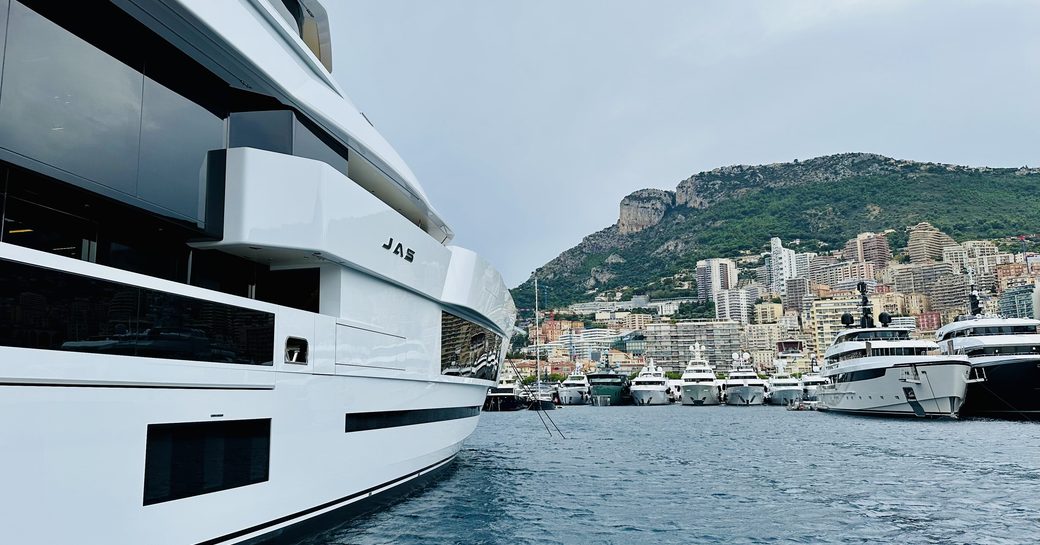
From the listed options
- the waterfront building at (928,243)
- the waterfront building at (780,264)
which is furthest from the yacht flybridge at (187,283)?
the waterfront building at (780,264)

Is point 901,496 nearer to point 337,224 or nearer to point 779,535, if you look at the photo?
point 779,535

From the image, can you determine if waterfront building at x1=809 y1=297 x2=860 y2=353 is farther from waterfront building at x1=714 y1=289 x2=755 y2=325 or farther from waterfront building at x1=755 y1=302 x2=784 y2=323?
waterfront building at x1=714 y1=289 x2=755 y2=325

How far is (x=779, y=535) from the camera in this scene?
27.5 feet

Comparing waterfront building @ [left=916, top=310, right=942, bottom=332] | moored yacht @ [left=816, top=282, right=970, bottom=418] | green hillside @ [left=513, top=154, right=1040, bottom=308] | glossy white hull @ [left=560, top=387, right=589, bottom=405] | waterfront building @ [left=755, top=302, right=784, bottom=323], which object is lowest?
glossy white hull @ [left=560, top=387, right=589, bottom=405]

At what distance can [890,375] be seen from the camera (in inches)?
1394

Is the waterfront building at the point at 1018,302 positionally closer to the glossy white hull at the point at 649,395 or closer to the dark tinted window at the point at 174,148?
the glossy white hull at the point at 649,395

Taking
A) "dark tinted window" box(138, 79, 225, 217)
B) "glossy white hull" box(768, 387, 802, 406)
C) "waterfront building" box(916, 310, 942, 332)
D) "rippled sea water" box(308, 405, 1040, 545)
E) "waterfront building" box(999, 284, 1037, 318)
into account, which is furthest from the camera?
"waterfront building" box(916, 310, 942, 332)

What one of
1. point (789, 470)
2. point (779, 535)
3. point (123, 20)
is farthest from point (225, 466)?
point (789, 470)

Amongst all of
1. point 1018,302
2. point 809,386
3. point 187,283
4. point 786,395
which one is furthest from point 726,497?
point 1018,302

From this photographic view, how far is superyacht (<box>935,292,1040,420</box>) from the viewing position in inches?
1288

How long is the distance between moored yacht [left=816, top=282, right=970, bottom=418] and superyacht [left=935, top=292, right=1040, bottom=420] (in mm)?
1583

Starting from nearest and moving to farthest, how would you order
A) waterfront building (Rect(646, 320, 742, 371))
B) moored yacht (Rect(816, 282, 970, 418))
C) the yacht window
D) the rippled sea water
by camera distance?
the yacht window, the rippled sea water, moored yacht (Rect(816, 282, 970, 418)), waterfront building (Rect(646, 320, 742, 371))

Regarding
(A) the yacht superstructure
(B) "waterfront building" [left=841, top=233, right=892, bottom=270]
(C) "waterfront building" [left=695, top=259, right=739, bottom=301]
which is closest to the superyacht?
(A) the yacht superstructure

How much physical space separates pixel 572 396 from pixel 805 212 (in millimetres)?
110884
